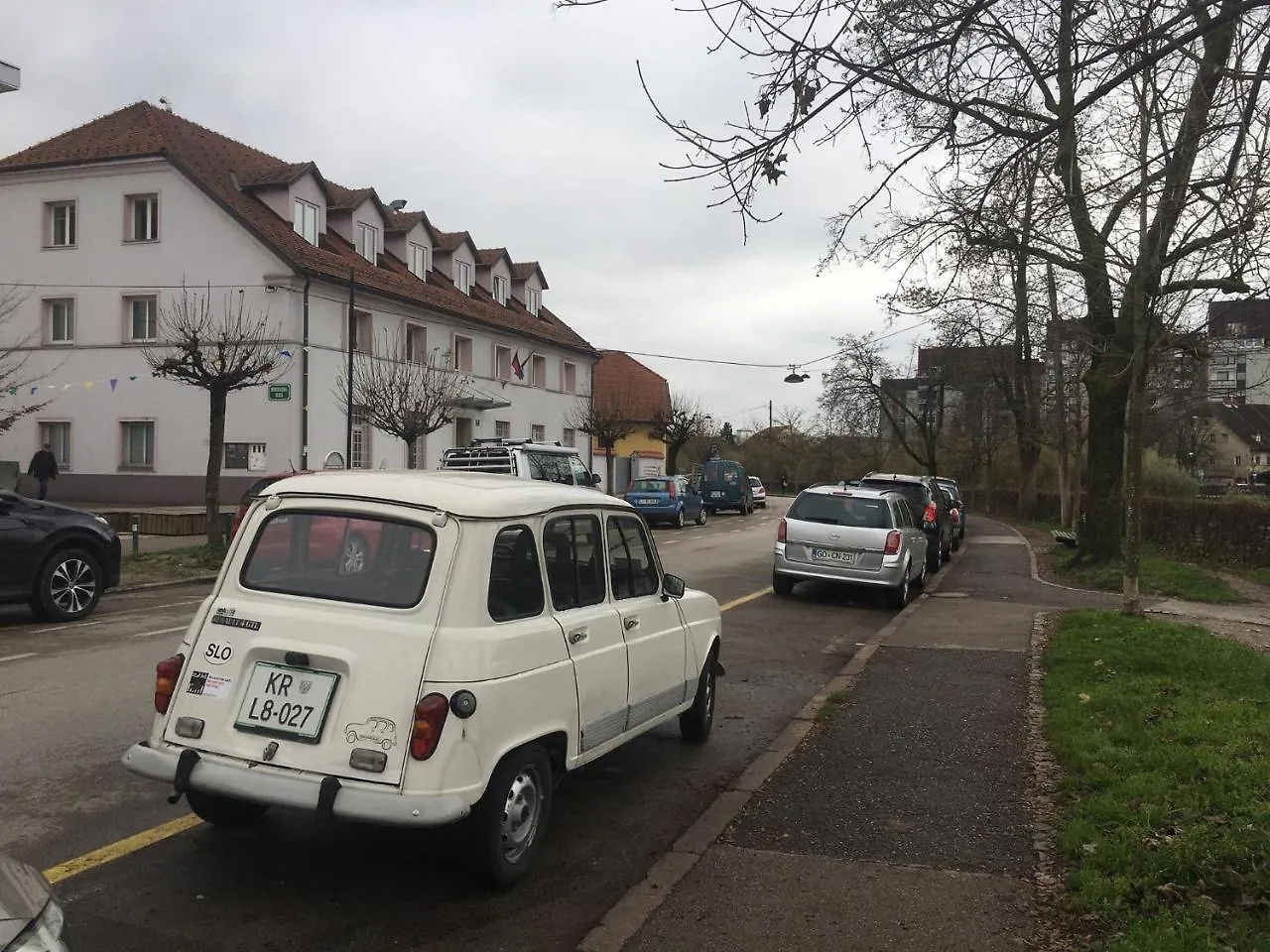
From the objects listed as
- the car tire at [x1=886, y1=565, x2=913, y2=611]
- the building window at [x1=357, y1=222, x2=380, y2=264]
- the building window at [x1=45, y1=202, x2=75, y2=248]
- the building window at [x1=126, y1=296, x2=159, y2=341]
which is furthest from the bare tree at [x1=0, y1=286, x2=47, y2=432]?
the car tire at [x1=886, y1=565, x2=913, y2=611]

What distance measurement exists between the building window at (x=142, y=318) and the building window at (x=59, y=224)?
306cm

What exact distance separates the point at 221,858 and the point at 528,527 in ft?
6.47

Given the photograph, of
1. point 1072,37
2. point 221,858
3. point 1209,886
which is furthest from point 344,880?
point 1072,37

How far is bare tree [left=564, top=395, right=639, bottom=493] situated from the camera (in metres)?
44.5

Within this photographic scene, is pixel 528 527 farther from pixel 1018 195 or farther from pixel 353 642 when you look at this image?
pixel 1018 195

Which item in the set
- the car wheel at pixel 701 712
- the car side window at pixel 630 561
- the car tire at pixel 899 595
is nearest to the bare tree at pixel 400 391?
the car tire at pixel 899 595

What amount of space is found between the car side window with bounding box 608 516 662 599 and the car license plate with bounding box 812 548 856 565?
28.2 ft

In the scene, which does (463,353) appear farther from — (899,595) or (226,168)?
(899,595)

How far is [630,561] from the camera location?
5715 millimetres

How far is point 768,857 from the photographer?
4.78m

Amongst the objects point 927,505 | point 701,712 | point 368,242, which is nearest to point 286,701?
point 701,712

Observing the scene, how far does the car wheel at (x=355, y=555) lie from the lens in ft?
14.5

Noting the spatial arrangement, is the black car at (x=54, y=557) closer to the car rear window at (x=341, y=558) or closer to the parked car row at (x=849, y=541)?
the car rear window at (x=341, y=558)

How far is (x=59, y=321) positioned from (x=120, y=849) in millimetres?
32702
